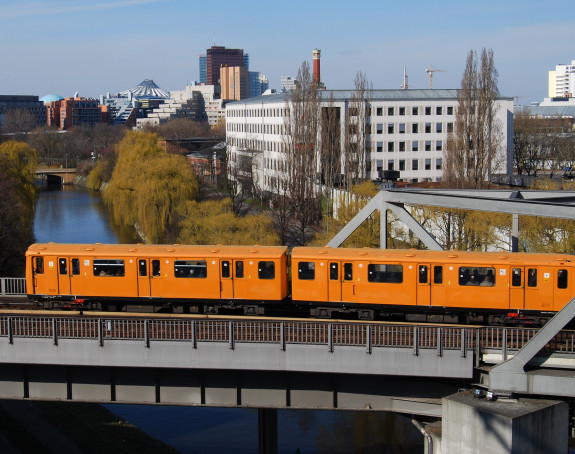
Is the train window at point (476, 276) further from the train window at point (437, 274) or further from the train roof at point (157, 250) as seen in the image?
the train roof at point (157, 250)

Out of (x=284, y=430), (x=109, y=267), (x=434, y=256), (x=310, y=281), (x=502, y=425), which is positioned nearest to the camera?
(x=502, y=425)

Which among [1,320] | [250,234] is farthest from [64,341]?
[250,234]

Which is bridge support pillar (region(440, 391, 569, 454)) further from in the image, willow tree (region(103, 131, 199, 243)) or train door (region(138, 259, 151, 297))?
willow tree (region(103, 131, 199, 243))

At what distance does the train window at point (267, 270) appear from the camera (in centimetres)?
2356

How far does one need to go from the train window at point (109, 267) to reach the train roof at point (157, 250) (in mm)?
226

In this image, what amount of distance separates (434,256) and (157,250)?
9406 millimetres

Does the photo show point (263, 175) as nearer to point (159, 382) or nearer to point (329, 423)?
point (329, 423)

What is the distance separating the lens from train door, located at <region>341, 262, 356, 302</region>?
23.2 meters

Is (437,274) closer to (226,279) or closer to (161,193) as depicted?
(226,279)

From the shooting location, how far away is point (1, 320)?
20.2 m

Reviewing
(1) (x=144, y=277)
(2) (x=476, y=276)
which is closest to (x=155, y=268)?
(1) (x=144, y=277)

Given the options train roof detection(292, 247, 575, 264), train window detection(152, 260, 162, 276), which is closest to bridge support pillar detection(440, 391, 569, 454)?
train roof detection(292, 247, 575, 264)

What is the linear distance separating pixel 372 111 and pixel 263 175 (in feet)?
50.9

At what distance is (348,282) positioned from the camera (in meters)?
23.2
